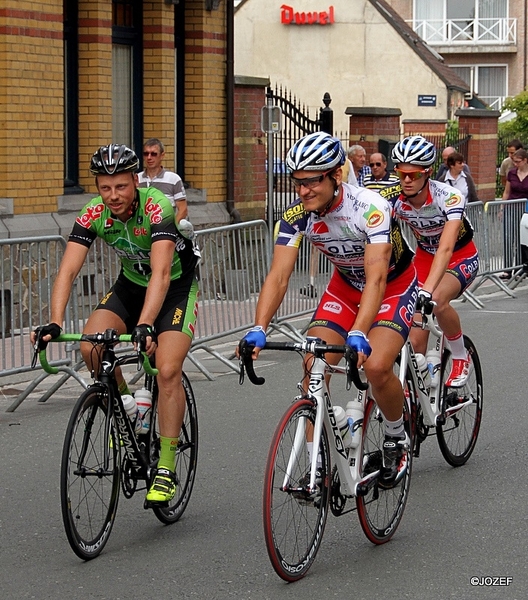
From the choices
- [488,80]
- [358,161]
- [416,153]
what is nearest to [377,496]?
[416,153]

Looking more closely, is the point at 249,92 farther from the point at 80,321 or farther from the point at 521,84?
the point at 521,84

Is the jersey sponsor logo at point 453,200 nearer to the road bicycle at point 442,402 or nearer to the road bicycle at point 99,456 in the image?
the road bicycle at point 442,402

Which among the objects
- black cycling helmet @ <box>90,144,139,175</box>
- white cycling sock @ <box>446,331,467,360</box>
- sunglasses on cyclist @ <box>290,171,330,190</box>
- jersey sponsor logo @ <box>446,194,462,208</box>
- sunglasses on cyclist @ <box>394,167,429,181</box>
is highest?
black cycling helmet @ <box>90,144,139,175</box>

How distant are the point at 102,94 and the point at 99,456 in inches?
397

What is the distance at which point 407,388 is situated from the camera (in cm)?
713

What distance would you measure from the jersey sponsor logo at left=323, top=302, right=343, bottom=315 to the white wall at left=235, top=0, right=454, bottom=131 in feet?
126

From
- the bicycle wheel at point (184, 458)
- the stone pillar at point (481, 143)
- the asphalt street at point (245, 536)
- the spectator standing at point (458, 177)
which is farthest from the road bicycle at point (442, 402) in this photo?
the stone pillar at point (481, 143)

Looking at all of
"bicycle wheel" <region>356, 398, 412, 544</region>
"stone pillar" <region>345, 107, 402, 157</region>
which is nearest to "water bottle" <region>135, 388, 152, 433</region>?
"bicycle wheel" <region>356, 398, 412, 544</region>

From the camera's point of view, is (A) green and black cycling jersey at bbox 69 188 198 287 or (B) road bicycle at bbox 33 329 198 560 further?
(A) green and black cycling jersey at bbox 69 188 198 287

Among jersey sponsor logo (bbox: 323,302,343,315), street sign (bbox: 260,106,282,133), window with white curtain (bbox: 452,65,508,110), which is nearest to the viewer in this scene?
jersey sponsor logo (bbox: 323,302,343,315)

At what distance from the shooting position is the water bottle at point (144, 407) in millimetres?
6531

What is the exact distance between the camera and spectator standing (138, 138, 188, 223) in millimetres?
13680

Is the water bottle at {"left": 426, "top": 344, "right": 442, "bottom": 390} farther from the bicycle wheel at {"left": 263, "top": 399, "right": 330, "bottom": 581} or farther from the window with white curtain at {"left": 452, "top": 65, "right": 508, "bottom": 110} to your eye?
the window with white curtain at {"left": 452, "top": 65, "right": 508, "bottom": 110}

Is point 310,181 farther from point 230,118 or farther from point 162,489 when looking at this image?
point 230,118
